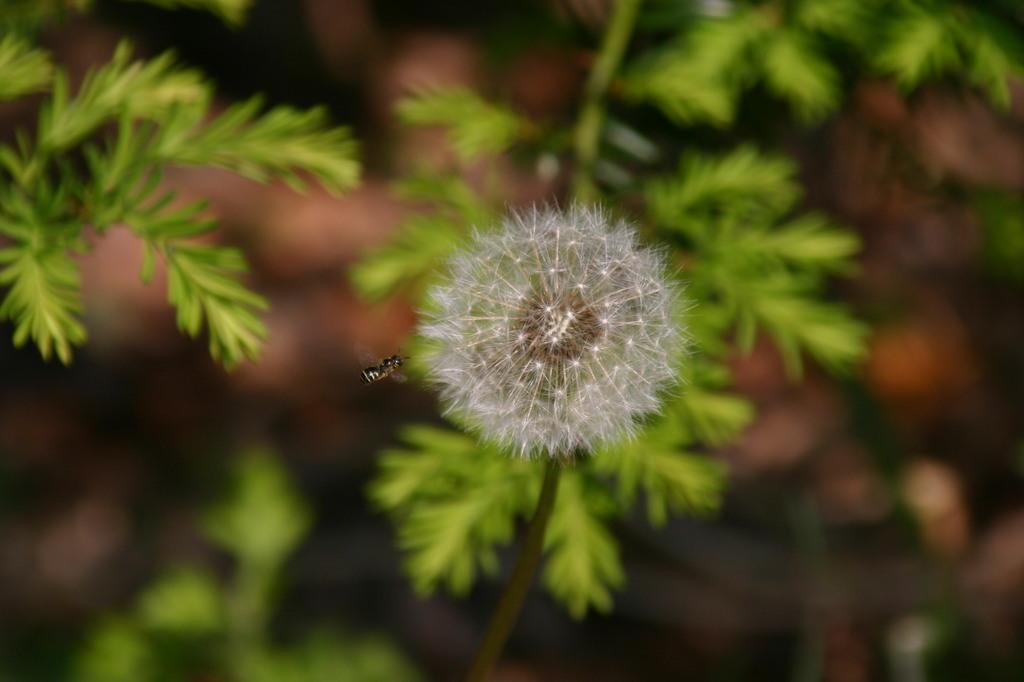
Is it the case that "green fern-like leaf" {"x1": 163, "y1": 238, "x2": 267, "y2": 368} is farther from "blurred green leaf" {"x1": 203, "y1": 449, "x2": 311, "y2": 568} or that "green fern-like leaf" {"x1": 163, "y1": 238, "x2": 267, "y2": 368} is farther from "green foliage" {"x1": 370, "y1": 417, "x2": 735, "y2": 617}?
"blurred green leaf" {"x1": 203, "y1": 449, "x2": 311, "y2": 568}

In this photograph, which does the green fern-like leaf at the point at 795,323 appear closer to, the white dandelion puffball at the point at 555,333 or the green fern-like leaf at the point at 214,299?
the white dandelion puffball at the point at 555,333

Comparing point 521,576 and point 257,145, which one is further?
point 257,145

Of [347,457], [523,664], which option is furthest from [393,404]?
[523,664]

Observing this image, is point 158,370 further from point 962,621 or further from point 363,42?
point 962,621

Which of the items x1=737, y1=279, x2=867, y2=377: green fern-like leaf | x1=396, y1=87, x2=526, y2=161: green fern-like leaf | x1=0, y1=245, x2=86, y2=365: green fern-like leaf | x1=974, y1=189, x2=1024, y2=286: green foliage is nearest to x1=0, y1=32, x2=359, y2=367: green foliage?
x1=0, y1=245, x2=86, y2=365: green fern-like leaf

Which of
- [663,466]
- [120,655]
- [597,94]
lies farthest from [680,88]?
[120,655]

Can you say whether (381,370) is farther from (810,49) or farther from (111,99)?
(810,49)

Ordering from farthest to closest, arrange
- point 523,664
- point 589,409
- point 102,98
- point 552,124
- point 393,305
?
point 393,305 → point 523,664 → point 552,124 → point 102,98 → point 589,409

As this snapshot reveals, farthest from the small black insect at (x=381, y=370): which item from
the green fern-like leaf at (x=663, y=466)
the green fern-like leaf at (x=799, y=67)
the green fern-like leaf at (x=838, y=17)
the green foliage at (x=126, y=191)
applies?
the green fern-like leaf at (x=838, y=17)
